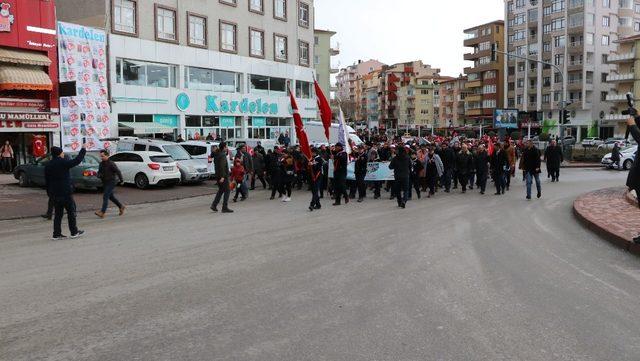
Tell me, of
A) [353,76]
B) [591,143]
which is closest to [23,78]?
[591,143]

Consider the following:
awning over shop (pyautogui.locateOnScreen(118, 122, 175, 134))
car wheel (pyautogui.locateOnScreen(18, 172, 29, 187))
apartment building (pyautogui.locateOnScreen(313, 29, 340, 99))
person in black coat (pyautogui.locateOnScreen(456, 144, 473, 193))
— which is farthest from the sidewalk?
apartment building (pyautogui.locateOnScreen(313, 29, 340, 99))

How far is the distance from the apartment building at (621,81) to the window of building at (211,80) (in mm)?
52068

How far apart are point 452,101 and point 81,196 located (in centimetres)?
10539

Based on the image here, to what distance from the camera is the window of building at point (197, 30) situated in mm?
36344

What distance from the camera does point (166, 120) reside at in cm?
3456

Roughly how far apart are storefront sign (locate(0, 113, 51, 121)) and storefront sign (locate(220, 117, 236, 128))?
13.5m

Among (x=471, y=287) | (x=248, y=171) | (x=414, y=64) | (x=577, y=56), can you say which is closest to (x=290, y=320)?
(x=471, y=287)

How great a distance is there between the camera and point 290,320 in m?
5.43

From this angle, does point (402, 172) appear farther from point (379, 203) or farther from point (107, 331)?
point (107, 331)

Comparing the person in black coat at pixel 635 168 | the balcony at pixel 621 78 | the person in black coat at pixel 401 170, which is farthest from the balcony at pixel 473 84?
the person in black coat at pixel 635 168

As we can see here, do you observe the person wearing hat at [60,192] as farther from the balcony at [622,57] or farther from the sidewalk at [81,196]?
the balcony at [622,57]

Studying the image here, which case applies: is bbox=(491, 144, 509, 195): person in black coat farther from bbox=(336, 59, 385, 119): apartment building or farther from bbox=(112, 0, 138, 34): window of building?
bbox=(336, 59, 385, 119): apartment building

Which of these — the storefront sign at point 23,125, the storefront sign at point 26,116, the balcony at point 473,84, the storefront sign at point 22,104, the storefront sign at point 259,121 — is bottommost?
the storefront sign at point 23,125

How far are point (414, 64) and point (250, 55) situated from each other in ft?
339
